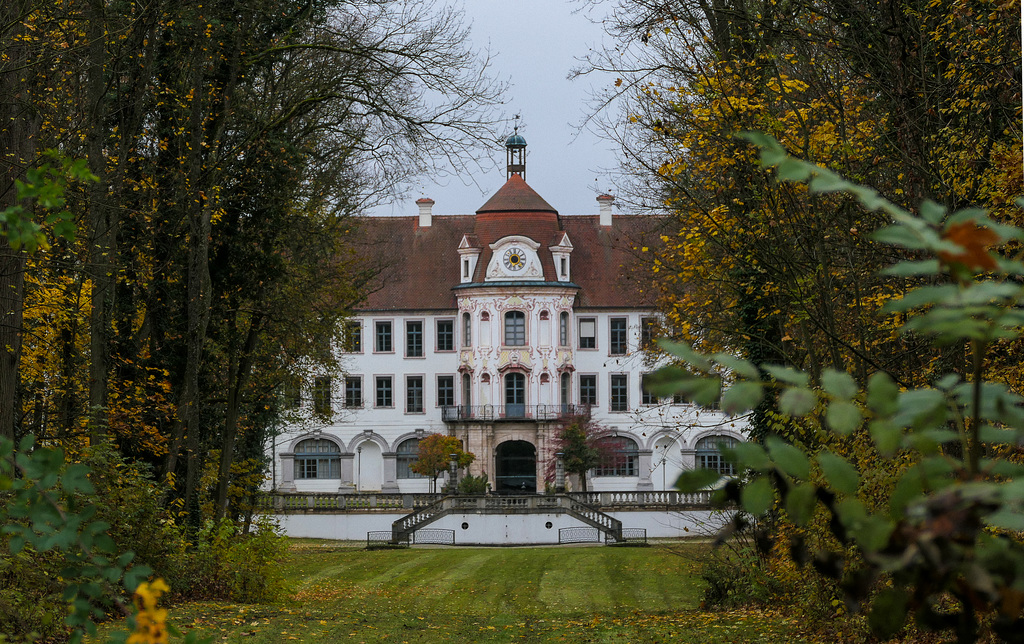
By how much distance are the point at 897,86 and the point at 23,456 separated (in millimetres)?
8327

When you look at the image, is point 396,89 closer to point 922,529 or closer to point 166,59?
point 166,59

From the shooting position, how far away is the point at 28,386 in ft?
50.5

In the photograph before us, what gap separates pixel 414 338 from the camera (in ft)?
162

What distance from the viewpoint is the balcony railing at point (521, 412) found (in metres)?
46.8

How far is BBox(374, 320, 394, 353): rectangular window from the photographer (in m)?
49.5

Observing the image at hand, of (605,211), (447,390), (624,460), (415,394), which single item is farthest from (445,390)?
(605,211)

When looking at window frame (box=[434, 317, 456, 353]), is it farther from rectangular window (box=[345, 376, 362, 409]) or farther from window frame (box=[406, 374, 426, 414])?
rectangular window (box=[345, 376, 362, 409])

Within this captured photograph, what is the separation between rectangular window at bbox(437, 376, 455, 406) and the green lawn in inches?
620

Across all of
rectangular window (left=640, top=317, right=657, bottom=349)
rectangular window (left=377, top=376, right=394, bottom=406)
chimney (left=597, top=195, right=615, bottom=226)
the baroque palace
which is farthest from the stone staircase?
chimney (left=597, top=195, right=615, bottom=226)

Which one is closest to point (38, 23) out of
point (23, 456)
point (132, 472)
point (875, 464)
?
point (132, 472)

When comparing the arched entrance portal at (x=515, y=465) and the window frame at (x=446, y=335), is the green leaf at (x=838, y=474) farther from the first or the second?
the window frame at (x=446, y=335)

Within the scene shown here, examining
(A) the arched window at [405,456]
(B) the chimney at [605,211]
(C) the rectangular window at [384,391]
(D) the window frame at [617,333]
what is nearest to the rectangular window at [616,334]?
(D) the window frame at [617,333]

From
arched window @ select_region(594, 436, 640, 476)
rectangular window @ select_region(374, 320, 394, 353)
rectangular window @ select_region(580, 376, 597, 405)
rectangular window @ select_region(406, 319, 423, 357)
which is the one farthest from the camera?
rectangular window @ select_region(374, 320, 394, 353)

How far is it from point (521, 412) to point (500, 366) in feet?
6.82
